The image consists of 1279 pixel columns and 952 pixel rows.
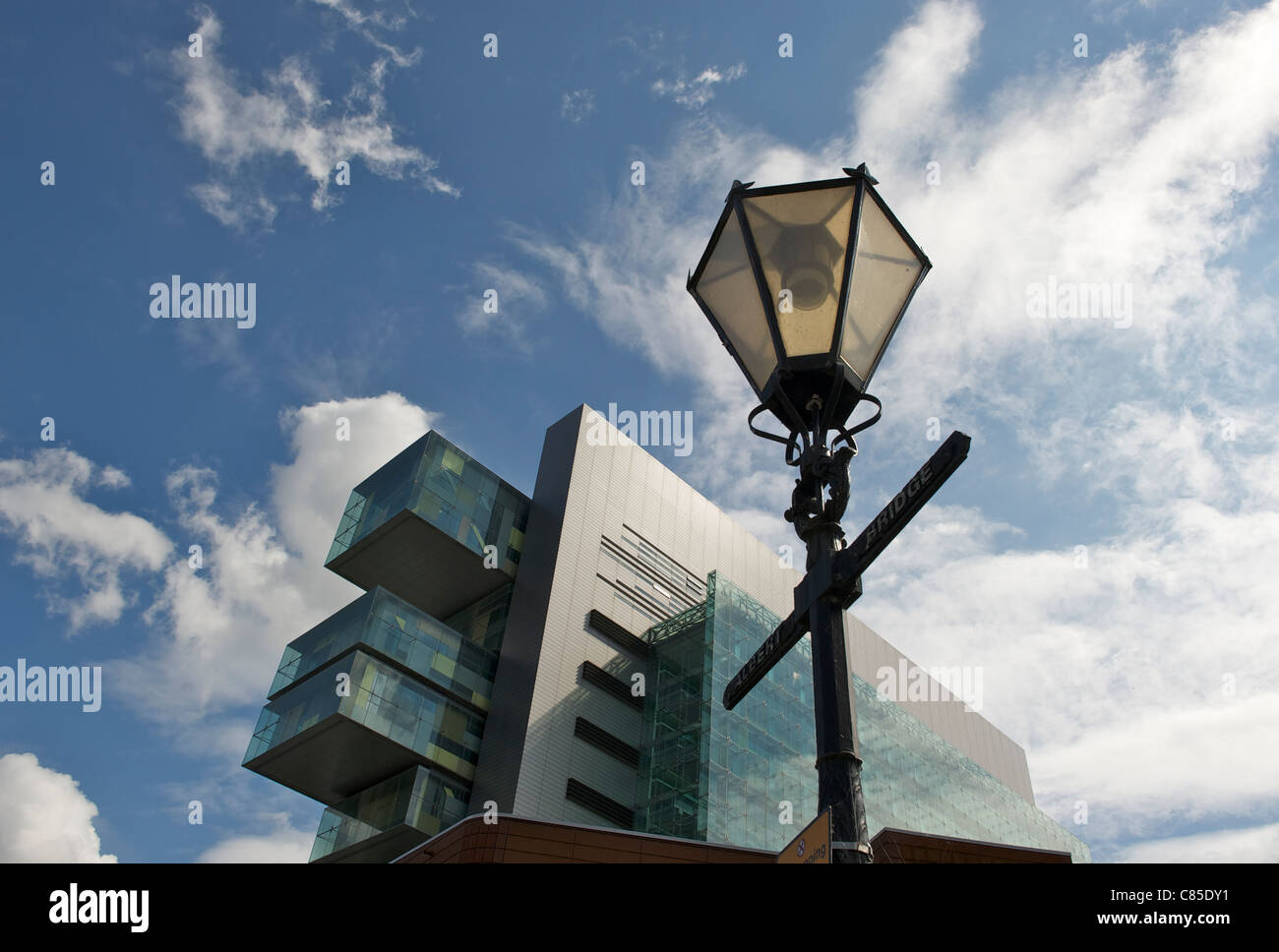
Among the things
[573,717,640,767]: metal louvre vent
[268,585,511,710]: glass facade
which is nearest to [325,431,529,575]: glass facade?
[268,585,511,710]: glass facade

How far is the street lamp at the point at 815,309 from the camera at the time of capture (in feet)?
13.1

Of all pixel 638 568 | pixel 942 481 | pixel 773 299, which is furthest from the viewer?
pixel 638 568

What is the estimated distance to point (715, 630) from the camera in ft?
96.6

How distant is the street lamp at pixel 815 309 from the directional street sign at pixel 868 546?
0.03 m

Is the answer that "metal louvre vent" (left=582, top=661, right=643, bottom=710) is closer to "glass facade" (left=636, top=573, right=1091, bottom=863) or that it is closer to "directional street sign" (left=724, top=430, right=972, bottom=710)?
"glass facade" (left=636, top=573, right=1091, bottom=863)

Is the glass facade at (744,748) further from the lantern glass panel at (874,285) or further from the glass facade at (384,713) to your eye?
the lantern glass panel at (874,285)

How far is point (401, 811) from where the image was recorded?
24.3 metres

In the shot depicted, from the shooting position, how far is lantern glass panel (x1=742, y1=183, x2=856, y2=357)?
13.4ft

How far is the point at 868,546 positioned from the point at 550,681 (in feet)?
79.4
